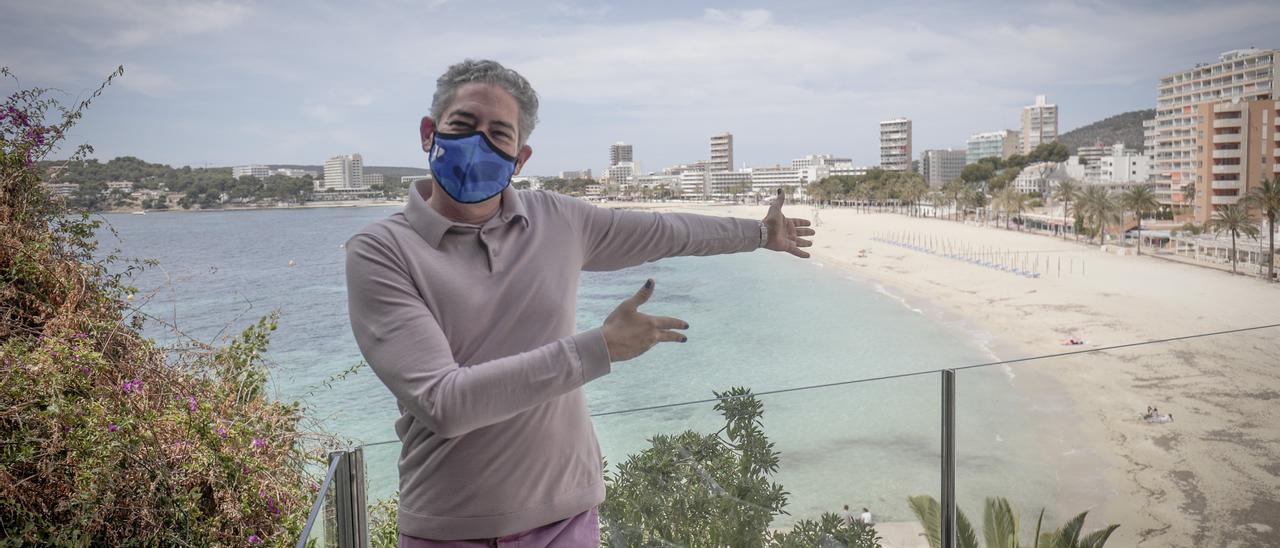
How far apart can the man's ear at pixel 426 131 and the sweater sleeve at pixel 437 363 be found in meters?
0.29

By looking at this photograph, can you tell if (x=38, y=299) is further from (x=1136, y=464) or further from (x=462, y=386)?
(x=1136, y=464)

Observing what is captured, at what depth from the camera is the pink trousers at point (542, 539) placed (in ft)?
3.98

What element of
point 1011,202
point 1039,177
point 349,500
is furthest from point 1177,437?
point 1039,177

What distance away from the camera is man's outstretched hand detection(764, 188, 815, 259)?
5.28ft

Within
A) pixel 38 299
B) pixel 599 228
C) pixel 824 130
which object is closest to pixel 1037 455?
pixel 599 228

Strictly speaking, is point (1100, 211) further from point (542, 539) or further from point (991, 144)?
point (991, 144)

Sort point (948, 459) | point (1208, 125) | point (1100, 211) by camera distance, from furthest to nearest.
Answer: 1. point (1208, 125)
2. point (1100, 211)
3. point (948, 459)

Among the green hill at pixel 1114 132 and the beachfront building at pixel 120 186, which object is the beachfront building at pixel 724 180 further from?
the beachfront building at pixel 120 186

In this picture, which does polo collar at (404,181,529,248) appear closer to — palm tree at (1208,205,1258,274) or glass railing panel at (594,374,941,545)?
glass railing panel at (594,374,941,545)

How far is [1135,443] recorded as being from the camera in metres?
2.90

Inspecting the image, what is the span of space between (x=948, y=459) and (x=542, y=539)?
126 cm

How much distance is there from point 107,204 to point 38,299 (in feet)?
222

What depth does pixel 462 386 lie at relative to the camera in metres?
0.95

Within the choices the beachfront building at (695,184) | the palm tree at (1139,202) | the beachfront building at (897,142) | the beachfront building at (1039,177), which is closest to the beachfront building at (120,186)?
the palm tree at (1139,202)
